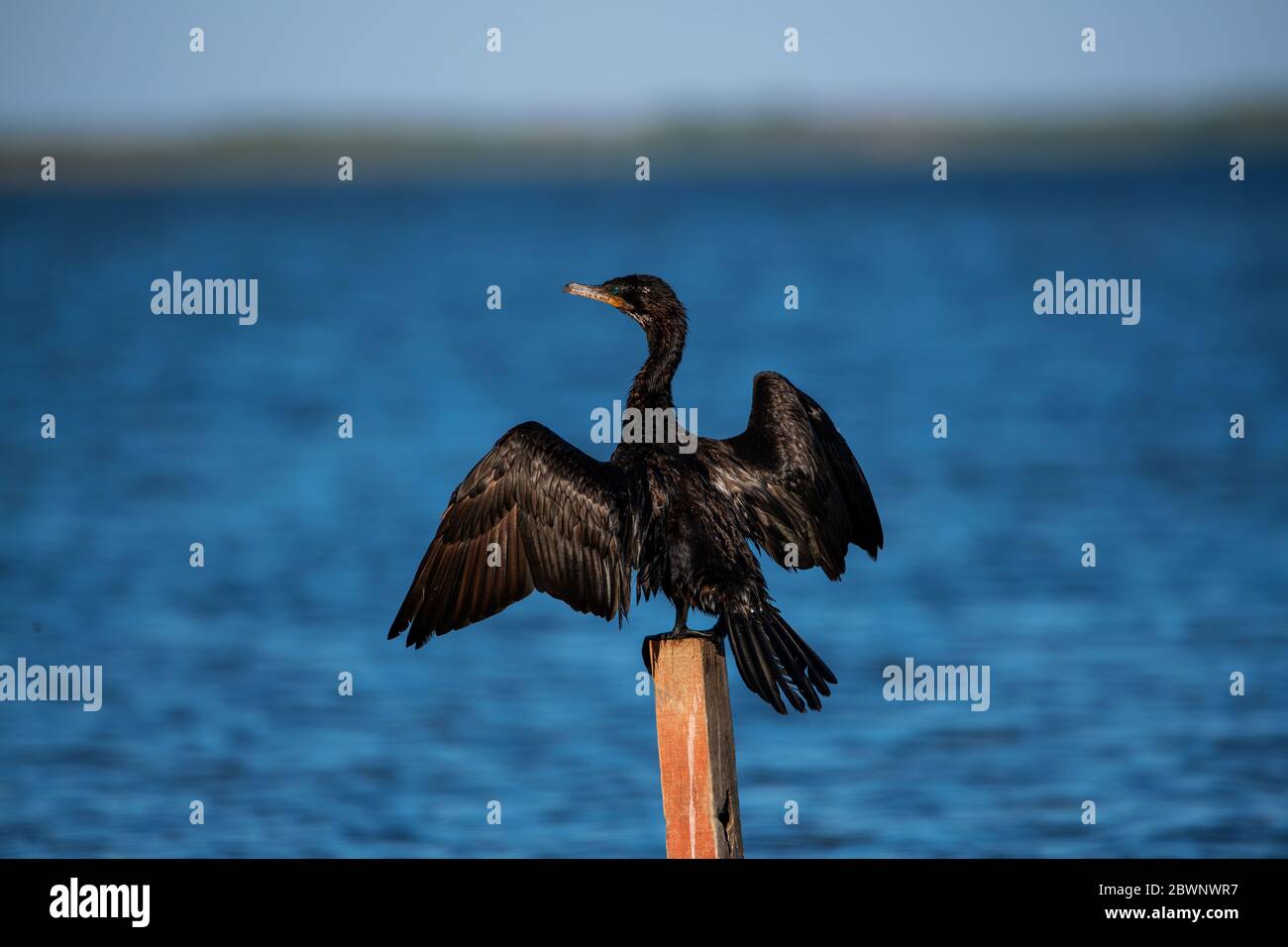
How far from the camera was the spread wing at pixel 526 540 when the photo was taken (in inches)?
275

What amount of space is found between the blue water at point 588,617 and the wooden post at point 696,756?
4.29m

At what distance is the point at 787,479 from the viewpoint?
24.4 feet

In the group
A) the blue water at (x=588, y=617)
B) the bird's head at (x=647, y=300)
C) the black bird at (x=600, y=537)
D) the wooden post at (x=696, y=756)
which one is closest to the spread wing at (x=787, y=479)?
the black bird at (x=600, y=537)

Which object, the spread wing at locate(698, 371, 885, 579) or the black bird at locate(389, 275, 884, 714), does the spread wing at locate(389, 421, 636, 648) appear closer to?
the black bird at locate(389, 275, 884, 714)

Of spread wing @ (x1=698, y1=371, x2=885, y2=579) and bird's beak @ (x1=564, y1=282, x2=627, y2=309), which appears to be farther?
bird's beak @ (x1=564, y1=282, x2=627, y2=309)

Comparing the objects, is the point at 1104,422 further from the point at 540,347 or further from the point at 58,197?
the point at 58,197

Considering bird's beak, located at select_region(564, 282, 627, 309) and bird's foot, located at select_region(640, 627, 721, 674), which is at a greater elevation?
bird's beak, located at select_region(564, 282, 627, 309)

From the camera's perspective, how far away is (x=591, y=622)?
15148 millimetres

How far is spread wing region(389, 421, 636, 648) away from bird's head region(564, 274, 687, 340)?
85 cm

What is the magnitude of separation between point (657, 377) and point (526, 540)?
1004 mm

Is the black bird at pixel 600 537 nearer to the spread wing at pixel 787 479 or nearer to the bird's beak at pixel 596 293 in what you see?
the spread wing at pixel 787 479

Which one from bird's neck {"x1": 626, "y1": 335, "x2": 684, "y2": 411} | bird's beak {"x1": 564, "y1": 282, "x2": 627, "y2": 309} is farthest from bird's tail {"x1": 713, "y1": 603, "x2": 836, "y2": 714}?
bird's beak {"x1": 564, "y1": 282, "x2": 627, "y2": 309}

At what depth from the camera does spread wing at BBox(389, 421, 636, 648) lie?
6.99m

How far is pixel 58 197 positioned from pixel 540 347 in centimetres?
7622
